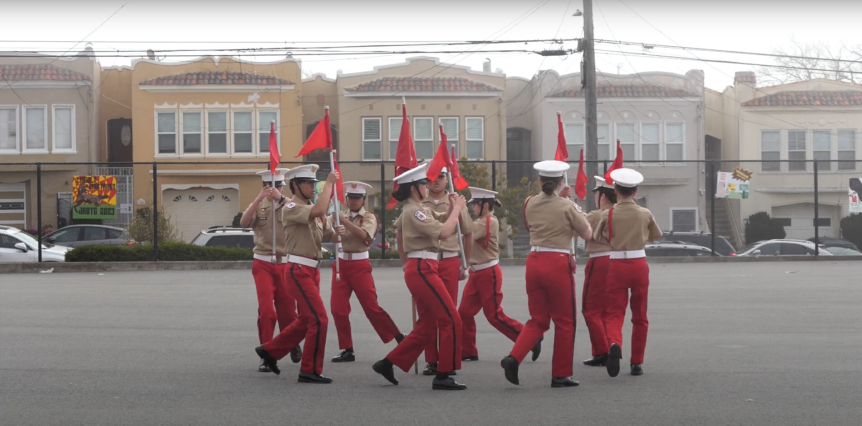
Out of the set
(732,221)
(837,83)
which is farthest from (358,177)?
(837,83)

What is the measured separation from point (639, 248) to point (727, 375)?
4.31 feet

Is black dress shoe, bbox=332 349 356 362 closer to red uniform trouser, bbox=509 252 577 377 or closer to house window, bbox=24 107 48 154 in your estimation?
red uniform trouser, bbox=509 252 577 377

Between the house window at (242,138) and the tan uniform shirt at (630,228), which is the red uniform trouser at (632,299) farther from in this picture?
the house window at (242,138)

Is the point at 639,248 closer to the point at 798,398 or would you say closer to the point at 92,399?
the point at 798,398

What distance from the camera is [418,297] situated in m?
7.70

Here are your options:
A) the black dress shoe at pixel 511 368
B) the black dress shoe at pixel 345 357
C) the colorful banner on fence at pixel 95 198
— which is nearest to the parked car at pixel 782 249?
the colorful banner on fence at pixel 95 198

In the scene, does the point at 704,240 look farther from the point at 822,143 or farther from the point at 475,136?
the point at 822,143

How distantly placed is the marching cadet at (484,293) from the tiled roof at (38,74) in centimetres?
3075

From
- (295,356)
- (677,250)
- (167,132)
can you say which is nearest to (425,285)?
(295,356)

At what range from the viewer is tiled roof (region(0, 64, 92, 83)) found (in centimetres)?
3619

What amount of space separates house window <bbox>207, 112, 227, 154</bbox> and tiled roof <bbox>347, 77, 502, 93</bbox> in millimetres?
4990

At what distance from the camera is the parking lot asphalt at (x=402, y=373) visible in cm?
693

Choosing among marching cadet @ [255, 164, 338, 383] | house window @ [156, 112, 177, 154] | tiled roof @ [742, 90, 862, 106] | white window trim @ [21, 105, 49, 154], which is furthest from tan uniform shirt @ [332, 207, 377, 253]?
tiled roof @ [742, 90, 862, 106]

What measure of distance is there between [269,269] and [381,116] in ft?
93.8
